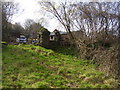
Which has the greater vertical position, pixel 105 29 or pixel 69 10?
pixel 69 10

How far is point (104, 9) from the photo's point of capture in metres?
8.59

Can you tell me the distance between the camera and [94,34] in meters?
8.83

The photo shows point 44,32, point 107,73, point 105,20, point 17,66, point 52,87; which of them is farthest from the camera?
point 44,32

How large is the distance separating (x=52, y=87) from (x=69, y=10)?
9.62m

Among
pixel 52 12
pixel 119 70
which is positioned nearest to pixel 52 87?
pixel 119 70

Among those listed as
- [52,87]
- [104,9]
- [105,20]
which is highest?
[104,9]

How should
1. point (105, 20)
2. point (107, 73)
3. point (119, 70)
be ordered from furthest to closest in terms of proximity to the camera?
point (105, 20), point (107, 73), point (119, 70)

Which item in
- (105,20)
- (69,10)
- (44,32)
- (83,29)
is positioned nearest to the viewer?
(105,20)

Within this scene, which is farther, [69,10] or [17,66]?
[69,10]

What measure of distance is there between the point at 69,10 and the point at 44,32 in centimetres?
386

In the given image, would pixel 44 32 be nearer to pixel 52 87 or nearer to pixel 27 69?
pixel 27 69

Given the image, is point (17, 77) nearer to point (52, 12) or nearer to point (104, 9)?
point (104, 9)

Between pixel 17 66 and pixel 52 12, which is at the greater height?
pixel 52 12

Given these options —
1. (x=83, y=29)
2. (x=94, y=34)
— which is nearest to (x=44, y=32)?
(x=83, y=29)
